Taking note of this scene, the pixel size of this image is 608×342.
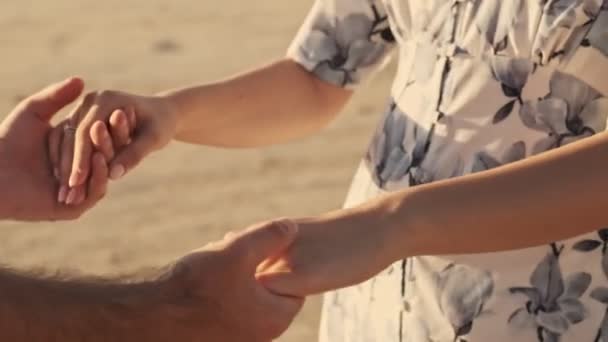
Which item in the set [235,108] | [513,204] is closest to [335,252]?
[513,204]

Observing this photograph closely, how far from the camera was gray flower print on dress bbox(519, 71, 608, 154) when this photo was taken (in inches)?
75.4

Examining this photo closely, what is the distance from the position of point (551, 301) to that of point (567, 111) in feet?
0.83

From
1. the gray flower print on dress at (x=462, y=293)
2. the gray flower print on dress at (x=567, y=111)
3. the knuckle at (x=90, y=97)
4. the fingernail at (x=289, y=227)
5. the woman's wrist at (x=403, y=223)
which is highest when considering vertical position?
the gray flower print on dress at (x=567, y=111)

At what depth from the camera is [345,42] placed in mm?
2291

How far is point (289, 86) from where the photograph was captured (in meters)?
2.39

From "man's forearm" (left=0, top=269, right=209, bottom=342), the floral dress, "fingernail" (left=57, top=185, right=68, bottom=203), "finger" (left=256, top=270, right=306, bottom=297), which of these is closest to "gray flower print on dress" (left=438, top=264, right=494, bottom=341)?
the floral dress

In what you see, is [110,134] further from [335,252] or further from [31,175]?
[335,252]

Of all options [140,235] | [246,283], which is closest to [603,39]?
[246,283]

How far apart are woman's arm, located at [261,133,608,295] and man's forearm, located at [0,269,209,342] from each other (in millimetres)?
195

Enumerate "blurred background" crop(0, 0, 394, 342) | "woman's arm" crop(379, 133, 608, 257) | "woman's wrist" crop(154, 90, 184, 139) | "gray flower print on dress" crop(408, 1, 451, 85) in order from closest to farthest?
1. "woman's arm" crop(379, 133, 608, 257)
2. "gray flower print on dress" crop(408, 1, 451, 85)
3. "woman's wrist" crop(154, 90, 184, 139)
4. "blurred background" crop(0, 0, 394, 342)

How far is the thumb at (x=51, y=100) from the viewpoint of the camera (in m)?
2.33

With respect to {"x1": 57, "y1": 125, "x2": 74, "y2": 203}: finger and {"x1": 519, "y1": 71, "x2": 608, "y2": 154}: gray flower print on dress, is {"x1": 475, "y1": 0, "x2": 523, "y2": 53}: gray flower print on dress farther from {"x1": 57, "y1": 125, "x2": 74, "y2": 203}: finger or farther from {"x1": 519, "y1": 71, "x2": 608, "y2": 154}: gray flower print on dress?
{"x1": 57, "y1": 125, "x2": 74, "y2": 203}: finger

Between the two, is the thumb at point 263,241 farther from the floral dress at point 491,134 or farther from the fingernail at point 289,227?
the floral dress at point 491,134

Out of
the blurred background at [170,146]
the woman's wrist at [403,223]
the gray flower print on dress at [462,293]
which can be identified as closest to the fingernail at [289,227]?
the woman's wrist at [403,223]
